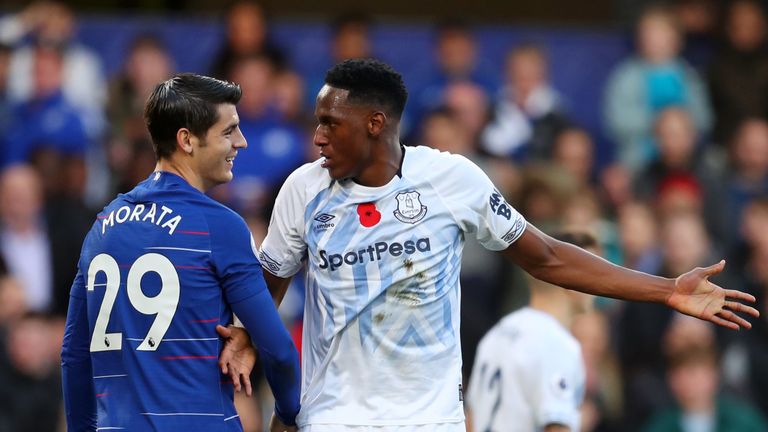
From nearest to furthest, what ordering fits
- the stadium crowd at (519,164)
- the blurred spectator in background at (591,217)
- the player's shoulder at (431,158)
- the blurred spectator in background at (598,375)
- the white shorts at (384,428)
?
the white shorts at (384,428)
the player's shoulder at (431,158)
the blurred spectator in background at (598,375)
the stadium crowd at (519,164)
the blurred spectator in background at (591,217)

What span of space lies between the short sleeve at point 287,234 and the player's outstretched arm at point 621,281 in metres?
0.89

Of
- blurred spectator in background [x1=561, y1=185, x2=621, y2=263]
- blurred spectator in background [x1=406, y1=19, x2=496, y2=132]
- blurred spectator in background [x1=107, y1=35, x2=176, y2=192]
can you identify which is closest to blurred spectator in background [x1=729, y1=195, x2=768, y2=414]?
blurred spectator in background [x1=561, y1=185, x2=621, y2=263]

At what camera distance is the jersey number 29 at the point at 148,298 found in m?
5.10

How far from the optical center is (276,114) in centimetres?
1168

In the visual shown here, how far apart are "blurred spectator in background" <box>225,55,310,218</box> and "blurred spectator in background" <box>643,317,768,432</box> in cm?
346

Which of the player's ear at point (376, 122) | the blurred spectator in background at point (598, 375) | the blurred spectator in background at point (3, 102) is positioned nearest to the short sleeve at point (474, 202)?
the player's ear at point (376, 122)

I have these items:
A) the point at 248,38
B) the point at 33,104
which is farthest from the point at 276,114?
the point at 33,104

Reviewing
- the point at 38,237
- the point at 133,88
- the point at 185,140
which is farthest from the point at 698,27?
the point at 185,140

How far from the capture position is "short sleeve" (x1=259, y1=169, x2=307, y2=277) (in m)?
5.75

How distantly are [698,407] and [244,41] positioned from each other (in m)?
4.91

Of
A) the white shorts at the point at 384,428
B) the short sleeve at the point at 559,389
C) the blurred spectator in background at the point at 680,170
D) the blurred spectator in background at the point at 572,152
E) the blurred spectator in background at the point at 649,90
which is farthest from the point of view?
the blurred spectator in background at the point at 649,90

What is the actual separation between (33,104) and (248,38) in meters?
1.92

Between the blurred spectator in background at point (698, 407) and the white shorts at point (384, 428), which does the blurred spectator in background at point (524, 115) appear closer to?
the blurred spectator in background at point (698, 407)

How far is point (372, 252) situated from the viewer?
5.62 meters
